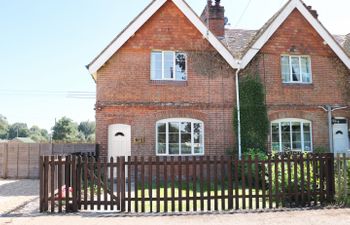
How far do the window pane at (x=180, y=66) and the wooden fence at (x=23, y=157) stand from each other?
22.7 feet

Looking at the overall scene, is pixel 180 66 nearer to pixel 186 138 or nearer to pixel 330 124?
pixel 186 138

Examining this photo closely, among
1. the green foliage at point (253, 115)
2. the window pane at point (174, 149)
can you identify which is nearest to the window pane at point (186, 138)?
the window pane at point (174, 149)

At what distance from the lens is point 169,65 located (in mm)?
17016

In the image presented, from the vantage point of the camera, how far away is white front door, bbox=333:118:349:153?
17766 millimetres

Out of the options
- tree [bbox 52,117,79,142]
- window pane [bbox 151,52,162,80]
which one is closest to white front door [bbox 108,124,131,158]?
window pane [bbox 151,52,162,80]

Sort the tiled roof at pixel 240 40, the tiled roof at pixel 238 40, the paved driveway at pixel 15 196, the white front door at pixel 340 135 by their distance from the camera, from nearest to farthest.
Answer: the paved driveway at pixel 15 196 → the white front door at pixel 340 135 → the tiled roof at pixel 240 40 → the tiled roof at pixel 238 40

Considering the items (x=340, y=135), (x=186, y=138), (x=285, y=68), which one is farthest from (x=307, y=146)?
(x=186, y=138)

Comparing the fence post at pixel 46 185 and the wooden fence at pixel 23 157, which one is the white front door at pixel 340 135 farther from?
the fence post at pixel 46 185

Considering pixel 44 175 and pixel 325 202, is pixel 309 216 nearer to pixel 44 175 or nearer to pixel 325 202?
pixel 325 202

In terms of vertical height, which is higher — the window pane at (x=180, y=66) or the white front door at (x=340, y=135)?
the window pane at (x=180, y=66)

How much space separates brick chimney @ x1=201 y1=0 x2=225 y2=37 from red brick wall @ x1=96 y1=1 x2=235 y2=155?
2867mm

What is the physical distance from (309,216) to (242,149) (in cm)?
839

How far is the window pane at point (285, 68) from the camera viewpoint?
17.8 metres

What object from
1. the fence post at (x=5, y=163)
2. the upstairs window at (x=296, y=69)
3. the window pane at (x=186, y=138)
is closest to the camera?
the window pane at (x=186, y=138)
